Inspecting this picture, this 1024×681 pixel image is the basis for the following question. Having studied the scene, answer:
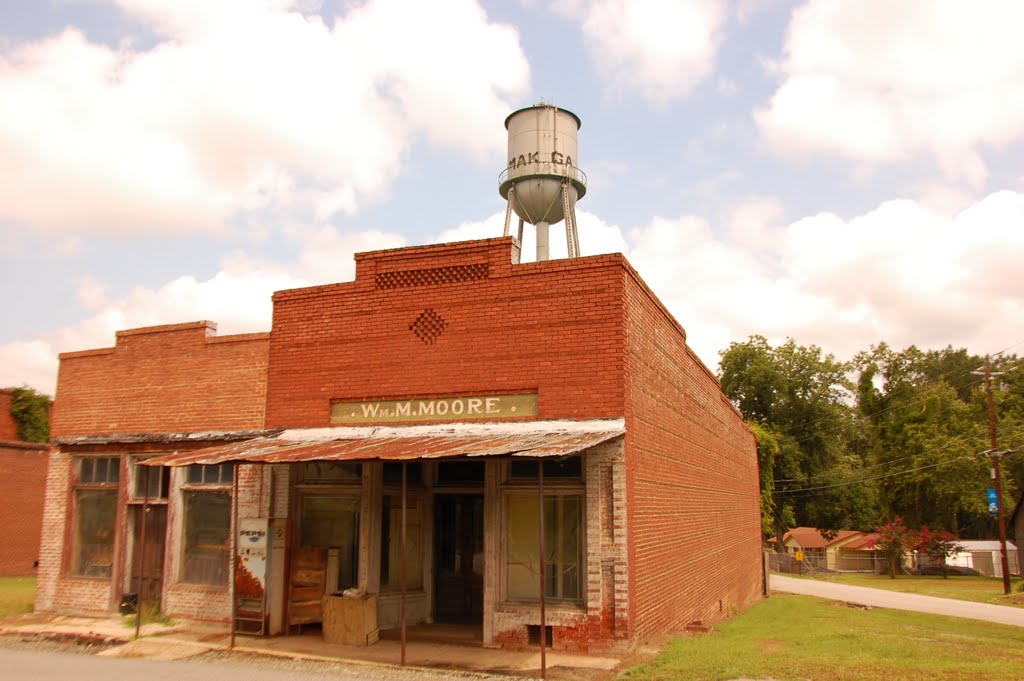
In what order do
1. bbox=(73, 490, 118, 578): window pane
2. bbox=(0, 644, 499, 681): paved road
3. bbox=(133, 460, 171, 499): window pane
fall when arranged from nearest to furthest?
bbox=(0, 644, 499, 681): paved road → bbox=(133, 460, 171, 499): window pane → bbox=(73, 490, 118, 578): window pane

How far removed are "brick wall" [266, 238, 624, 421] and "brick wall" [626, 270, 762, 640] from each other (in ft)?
1.87

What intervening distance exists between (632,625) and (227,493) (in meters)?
6.97

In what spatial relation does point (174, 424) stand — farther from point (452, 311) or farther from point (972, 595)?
point (972, 595)

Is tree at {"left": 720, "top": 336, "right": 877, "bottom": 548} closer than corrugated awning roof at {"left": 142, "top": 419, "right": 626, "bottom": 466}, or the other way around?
corrugated awning roof at {"left": 142, "top": 419, "right": 626, "bottom": 466}

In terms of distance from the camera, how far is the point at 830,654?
10492 millimetres

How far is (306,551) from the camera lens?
1235 centimetres

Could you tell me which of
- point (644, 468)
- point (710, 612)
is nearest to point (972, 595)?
point (710, 612)

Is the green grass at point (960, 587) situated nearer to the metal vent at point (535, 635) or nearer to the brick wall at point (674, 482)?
the brick wall at point (674, 482)

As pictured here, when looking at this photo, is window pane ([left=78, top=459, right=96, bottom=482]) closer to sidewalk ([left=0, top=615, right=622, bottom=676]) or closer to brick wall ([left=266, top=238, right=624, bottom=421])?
sidewalk ([left=0, top=615, right=622, bottom=676])

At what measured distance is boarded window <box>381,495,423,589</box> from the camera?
1241cm

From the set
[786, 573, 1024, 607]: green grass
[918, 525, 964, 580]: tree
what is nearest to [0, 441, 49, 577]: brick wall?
[786, 573, 1024, 607]: green grass

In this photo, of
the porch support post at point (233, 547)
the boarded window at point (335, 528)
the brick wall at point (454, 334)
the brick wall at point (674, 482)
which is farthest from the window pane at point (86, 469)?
the brick wall at point (674, 482)

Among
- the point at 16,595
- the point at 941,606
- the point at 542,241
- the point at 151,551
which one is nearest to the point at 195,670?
the point at 151,551

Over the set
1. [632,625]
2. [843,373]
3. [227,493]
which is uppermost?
[843,373]
